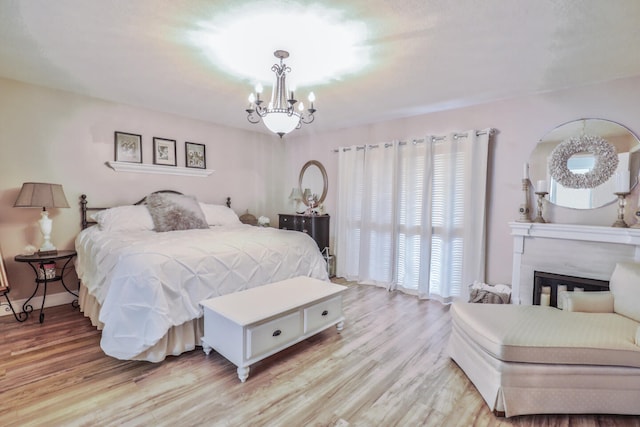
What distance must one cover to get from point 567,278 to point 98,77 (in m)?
4.83

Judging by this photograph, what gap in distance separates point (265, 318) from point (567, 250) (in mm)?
2814

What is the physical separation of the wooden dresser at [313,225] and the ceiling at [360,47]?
1.81 meters

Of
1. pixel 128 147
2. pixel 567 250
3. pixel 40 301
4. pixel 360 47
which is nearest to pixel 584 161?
pixel 567 250

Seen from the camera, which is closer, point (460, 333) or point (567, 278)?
point (460, 333)

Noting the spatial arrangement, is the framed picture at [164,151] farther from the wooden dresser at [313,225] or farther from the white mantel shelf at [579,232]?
the white mantel shelf at [579,232]

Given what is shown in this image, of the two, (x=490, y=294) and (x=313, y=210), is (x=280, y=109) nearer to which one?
(x=313, y=210)

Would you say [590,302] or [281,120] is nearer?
[590,302]

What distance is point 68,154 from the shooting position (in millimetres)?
3250

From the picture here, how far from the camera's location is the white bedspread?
202cm

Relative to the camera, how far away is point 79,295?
10.6 ft

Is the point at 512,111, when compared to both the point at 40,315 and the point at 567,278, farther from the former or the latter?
the point at 40,315

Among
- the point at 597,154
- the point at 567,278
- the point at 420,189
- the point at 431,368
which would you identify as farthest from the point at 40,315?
the point at 597,154

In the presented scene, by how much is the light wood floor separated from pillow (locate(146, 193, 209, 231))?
1.18 metres

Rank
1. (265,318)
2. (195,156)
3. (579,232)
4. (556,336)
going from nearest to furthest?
(556,336)
(265,318)
(579,232)
(195,156)
